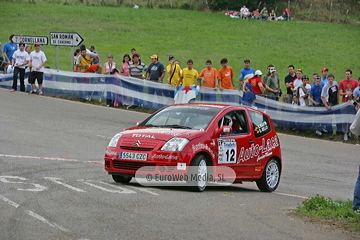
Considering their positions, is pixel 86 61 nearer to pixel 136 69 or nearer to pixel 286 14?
pixel 136 69

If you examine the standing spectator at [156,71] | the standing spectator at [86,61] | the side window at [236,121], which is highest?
the standing spectator at [86,61]

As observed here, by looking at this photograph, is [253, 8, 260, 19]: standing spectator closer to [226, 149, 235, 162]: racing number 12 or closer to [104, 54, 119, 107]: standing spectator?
[104, 54, 119, 107]: standing spectator

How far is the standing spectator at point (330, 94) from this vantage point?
1994cm

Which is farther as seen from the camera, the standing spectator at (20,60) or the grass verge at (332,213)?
the standing spectator at (20,60)

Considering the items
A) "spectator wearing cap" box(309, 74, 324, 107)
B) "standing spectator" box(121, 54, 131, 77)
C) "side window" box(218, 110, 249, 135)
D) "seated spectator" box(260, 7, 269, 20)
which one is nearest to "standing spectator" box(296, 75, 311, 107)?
"spectator wearing cap" box(309, 74, 324, 107)

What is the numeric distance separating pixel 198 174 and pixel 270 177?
2.33 meters

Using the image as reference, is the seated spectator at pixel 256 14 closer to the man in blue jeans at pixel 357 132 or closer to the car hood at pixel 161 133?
the car hood at pixel 161 133

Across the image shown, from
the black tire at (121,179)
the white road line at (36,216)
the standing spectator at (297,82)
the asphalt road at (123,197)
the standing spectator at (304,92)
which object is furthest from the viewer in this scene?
the standing spectator at (297,82)

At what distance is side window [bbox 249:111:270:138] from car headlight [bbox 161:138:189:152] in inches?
84.4

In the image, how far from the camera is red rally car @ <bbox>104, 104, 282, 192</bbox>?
405 inches

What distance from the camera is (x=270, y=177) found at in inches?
483

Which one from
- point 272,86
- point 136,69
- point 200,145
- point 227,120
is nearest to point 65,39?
point 136,69

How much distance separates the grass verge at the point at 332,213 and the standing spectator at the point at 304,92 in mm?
11196

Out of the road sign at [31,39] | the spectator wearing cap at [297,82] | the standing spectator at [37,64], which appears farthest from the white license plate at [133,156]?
the road sign at [31,39]
